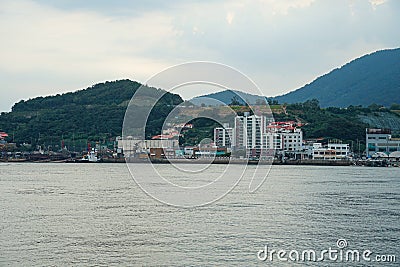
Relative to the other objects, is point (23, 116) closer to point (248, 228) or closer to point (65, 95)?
point (65, 95)

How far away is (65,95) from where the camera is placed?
361 ft

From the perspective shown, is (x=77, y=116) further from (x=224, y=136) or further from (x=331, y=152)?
(x=331, y=152)

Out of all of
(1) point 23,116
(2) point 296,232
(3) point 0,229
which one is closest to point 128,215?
(3) point 0,229

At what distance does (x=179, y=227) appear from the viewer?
16484mm

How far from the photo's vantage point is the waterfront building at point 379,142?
65.4m

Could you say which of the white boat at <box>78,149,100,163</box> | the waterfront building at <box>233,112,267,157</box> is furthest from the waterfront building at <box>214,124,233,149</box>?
the white boat at <box>78,149,100,163</box>

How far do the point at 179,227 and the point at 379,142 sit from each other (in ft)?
175

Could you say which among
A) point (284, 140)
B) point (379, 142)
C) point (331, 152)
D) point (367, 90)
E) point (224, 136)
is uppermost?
point (367, 90)

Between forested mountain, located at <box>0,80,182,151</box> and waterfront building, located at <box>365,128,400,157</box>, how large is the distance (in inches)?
918

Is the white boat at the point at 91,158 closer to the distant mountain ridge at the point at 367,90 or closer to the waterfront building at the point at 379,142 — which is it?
the waterfront building at the point at 379,142

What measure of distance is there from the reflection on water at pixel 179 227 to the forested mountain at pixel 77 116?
45.4 metres

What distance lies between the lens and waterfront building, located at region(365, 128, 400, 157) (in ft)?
215

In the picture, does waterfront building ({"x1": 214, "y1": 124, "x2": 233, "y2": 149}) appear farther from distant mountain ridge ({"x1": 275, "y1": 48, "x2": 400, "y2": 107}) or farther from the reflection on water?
distant mountain ridge ({"x1": 275, "y1": 48, "x2": 400, "y2": 107})

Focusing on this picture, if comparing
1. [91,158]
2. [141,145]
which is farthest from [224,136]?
[91,158]
